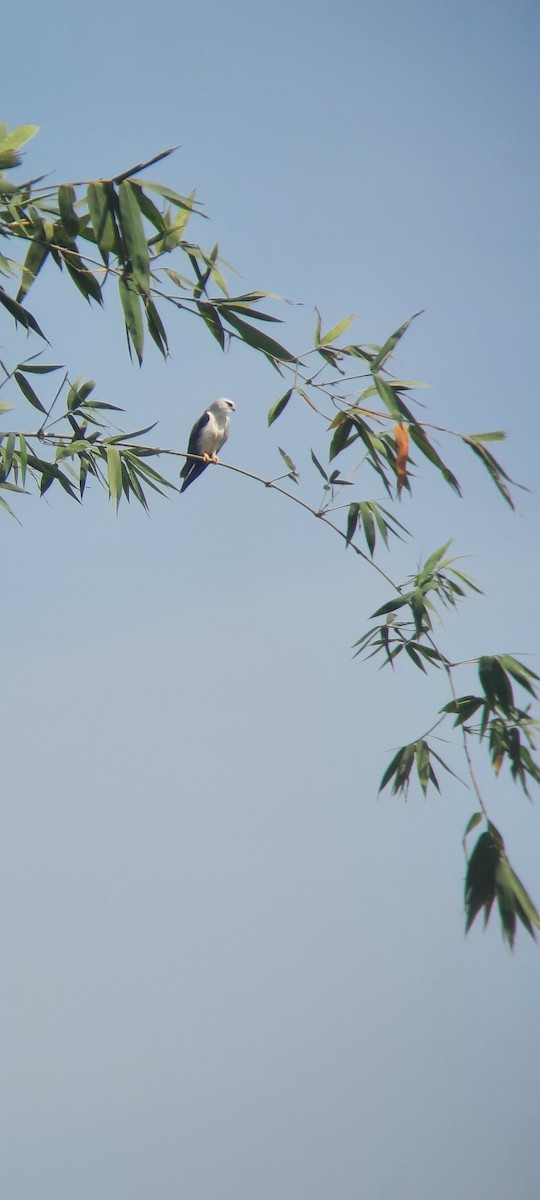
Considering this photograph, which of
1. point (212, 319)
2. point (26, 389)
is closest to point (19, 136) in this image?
point (212, 319)

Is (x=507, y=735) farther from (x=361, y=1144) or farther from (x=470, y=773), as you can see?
(x=361, y=1144)

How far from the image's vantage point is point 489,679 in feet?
6.86

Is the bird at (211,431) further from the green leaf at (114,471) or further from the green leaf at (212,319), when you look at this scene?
the green leaf at (212,319)

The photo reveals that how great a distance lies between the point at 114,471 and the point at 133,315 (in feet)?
2.27

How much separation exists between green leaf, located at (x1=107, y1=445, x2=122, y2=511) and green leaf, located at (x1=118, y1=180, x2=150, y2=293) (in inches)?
29.4

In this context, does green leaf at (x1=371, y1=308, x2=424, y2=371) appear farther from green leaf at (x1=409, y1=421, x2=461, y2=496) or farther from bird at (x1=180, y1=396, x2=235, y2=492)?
bird at (x1=180, y1=396, x2=235, y2=492)

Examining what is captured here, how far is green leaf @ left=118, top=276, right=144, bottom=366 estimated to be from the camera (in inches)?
79.4

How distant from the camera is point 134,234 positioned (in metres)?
1.92

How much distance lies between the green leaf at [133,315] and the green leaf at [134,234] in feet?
0.17

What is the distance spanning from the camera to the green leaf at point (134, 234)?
1.89 m

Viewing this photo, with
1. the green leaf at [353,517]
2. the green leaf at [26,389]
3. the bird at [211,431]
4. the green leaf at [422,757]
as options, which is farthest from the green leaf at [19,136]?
the bird at [211,431]

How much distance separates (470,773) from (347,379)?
0.90 metres

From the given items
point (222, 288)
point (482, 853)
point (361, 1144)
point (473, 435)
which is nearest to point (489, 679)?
point (482, 853)

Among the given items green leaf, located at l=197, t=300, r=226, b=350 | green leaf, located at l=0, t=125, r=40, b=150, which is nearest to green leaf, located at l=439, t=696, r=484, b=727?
green leaf, located at l=197, t=300, r=226, b=350
